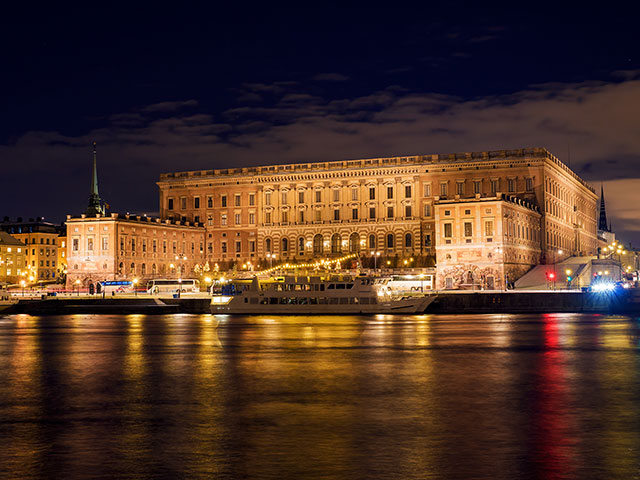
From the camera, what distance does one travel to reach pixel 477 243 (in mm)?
114562

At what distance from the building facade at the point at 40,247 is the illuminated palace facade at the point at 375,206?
49.5 meters

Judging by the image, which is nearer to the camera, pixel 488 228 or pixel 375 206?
pixel 488 228

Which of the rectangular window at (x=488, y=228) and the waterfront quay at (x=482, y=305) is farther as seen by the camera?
the rectangular window at (x=488, y=228)

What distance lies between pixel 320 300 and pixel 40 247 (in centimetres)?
12877

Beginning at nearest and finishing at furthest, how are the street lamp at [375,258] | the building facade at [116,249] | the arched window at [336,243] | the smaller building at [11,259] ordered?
the building facade at [116,249] → the street lamp at [375,258] → the arched window at [336,243] → the smaller building at [11,259]

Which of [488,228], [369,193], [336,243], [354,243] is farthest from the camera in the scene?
[336,243]

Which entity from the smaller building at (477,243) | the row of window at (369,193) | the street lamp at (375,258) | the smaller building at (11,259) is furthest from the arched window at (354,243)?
the smaller building at (11,259)

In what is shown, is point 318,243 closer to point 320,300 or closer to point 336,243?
point 336,243

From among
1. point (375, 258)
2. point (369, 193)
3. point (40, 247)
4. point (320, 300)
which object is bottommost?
point (320, 300)

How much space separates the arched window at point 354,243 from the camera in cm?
14218

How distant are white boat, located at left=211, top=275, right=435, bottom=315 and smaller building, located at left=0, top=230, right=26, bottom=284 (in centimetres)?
10883

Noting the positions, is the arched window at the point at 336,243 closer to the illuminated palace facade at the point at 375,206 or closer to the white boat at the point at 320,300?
the illuminated palace facade at the point at 375,206

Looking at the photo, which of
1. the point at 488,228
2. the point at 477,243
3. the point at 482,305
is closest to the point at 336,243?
the point at 477,243

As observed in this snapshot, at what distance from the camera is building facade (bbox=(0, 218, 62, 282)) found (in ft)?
629
